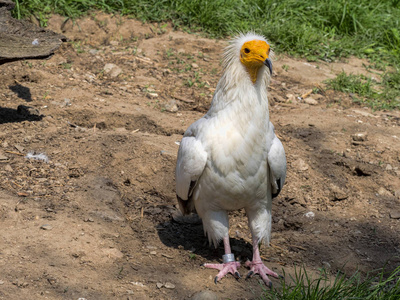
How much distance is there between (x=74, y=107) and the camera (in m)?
5.47

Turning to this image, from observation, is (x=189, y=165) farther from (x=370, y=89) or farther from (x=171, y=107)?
(x=370, y=89)

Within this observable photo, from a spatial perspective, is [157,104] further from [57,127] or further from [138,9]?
[138,9]

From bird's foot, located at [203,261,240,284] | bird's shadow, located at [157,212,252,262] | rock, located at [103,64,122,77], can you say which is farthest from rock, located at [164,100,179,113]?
bird's foot, located at [203,261,240,284]

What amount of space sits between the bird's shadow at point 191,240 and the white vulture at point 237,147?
1.10ft

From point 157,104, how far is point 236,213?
1788 mm

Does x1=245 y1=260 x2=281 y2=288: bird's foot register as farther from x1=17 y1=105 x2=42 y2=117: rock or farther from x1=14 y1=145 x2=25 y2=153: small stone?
x1=17 y1=105 x2=42 y2=117: rock

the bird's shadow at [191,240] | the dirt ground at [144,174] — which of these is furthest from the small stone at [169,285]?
the bird's shadow at [191,240]

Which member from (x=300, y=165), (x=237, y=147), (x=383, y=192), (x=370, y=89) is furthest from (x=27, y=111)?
(x=370, y=89)

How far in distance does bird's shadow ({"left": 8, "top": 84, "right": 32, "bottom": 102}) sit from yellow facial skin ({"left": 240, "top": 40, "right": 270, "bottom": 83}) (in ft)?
9.63

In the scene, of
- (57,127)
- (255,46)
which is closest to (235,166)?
(255,46)

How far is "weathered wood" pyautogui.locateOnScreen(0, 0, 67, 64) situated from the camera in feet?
15.7

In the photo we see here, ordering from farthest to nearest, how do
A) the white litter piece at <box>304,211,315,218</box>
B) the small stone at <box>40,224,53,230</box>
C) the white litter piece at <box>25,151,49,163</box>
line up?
the white litter piece at <box>304,211,315,218</box>
the white litter piece at <box>25,151,49,163</box>
the small stone at <box>40,224,53,230</box>

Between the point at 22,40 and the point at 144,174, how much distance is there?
1.76 metres

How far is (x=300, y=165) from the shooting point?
5121 mm
